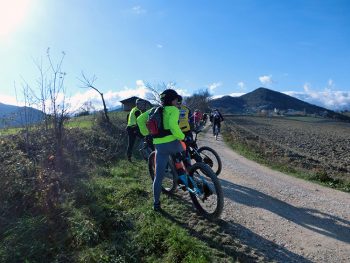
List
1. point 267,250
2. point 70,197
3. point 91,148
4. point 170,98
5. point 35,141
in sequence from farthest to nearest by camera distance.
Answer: point 91,148 → point 35,141 → point 70,197 → point 170,98 → point 267,250

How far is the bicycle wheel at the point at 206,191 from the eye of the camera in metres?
6.36

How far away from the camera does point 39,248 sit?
6090 mm

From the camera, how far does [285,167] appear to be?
44.5ft

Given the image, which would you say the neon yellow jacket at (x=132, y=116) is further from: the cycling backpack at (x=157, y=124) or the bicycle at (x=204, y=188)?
the cycling backpack at (x=157, y=124)

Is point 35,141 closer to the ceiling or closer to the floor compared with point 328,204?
closer to the ceiling

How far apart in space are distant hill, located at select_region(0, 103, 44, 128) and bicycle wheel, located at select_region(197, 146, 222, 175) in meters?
4.92

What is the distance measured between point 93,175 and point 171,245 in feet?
18.9

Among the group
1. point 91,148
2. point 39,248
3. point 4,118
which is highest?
point 4,118

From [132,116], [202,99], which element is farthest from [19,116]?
[202,99]

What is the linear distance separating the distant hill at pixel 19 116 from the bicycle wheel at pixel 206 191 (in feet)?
18.4

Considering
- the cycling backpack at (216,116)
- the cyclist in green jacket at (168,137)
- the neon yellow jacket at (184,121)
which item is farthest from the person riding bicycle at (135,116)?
the cycling backpack at (216,116)

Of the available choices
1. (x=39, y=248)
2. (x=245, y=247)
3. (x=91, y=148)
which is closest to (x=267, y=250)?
(x=245, y=247)

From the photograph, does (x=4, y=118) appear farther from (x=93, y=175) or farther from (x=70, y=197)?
(x=70, y=197)

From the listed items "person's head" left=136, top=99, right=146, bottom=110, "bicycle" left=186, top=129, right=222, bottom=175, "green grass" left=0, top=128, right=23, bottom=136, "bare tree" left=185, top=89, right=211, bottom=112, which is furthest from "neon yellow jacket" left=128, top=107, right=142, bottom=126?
"bare tree" left=185, top=89, right=211, bottom=112
